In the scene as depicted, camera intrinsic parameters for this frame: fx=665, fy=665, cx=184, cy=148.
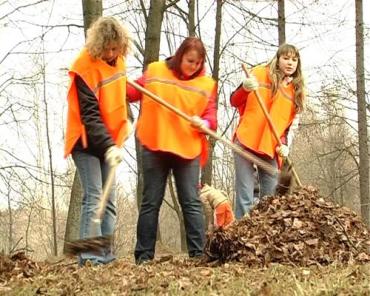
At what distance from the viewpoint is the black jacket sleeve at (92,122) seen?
5.37m

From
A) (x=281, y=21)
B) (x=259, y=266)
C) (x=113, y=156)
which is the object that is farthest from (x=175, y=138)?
(x=281, y=21)

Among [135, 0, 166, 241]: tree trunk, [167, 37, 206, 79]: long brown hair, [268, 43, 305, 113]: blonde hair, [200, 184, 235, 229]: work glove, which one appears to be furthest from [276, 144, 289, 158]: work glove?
[135, 0, 166, 241]: tree trunk

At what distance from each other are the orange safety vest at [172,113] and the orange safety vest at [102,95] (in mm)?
348

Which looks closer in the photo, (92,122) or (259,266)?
(259,266)

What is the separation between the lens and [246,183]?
684cm

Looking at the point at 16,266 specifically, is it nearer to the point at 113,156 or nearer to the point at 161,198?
the point at 113,156

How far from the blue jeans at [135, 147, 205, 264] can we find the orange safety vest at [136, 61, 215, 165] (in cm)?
11

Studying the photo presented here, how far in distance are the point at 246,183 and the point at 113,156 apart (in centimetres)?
215

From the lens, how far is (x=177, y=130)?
6047mm

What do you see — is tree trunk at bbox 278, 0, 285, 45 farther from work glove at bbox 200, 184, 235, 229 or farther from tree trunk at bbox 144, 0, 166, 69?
work glove at bbox 200, 184, 235, 229

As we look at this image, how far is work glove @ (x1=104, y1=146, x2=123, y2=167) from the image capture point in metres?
5.02

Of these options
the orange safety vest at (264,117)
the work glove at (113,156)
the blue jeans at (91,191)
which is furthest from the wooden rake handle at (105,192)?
the orange safety vest at (264,117)

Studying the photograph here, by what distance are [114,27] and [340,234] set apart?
249 cm

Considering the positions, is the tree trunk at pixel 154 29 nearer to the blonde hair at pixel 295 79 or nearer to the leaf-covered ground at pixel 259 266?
the blonde hair at pixel 295 79
